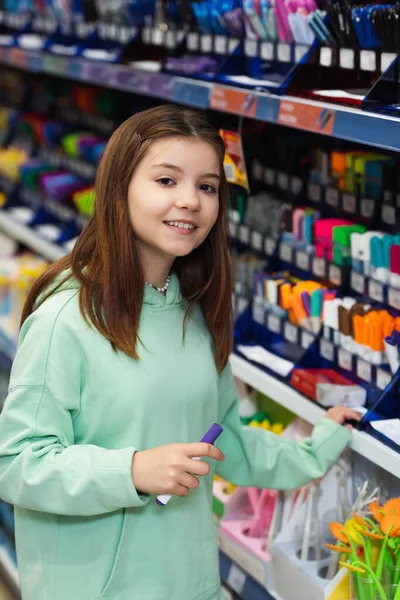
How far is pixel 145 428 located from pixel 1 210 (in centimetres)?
283

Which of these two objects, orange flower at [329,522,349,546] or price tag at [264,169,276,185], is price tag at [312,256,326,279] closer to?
price tag at [264,169,276,185]

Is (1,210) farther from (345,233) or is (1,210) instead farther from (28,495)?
(28,495)

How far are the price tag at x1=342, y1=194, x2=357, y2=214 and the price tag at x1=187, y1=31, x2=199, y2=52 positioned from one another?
712mm

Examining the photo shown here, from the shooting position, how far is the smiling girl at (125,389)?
5.36ft

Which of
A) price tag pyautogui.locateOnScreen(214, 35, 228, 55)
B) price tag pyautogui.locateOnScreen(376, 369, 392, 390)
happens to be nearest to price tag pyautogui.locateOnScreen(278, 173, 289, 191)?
price tag pyautogui.locateOnScreen(214, 35, 228, 55)

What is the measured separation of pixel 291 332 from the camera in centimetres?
245

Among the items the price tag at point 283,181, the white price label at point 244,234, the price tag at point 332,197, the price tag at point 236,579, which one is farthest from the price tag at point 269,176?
the price tag at point 236,579

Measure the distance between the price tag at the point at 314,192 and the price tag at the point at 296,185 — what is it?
0.19ft

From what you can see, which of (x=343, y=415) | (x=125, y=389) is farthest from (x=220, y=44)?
(x=125, y=389)

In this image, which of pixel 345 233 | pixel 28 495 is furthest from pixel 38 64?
pixel 28 495

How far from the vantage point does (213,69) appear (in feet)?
8.48

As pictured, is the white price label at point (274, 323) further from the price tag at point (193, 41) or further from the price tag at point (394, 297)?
the price tag at point (193, 41)

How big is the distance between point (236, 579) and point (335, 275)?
2.82 ft

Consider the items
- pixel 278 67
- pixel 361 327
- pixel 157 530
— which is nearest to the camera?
pixel 157 530
